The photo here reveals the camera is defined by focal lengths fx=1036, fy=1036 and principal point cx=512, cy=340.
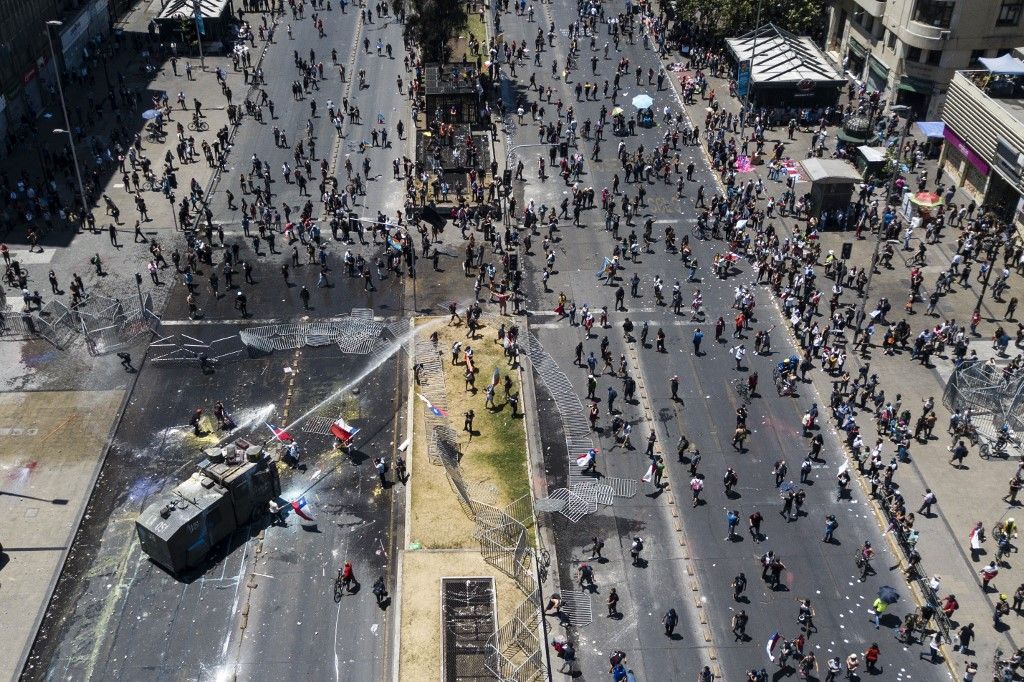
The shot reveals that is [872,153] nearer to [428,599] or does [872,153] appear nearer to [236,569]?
[428,599]

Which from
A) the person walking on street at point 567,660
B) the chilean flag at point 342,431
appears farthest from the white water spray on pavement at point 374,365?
the person walking on street at point 567,660

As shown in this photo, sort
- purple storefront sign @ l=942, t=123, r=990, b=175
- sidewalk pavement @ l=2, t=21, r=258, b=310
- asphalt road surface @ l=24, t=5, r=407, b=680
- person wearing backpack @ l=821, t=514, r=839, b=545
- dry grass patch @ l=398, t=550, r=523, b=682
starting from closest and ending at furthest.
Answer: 1. dry grass patch @ l=398, t=550, r=523, b=682
2. asphalt road surface @ l=24, t=5, r=407, b=680
3. person wearing backpack @ l=821, t=514, r=839, b=545
4. sidewalk pavement @ l=2, t=21, r=258, b=310
5. purple storefront sign @ l=942, t=123, r=990, b=175

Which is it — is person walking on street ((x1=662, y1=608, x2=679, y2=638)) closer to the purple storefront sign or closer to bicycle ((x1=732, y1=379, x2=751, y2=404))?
bicycle ((x1=732, y1=379, x2=751, y2=404))

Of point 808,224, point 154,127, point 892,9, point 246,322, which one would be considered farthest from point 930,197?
point 154,127

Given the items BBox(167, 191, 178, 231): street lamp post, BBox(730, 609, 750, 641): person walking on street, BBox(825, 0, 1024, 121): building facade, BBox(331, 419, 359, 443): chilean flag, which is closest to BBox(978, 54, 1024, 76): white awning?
BBox(825, 0, 1024, 121): building facade

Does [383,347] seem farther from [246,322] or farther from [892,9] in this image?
[892,9]

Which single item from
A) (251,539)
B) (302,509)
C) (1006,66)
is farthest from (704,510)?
(1006,66)
